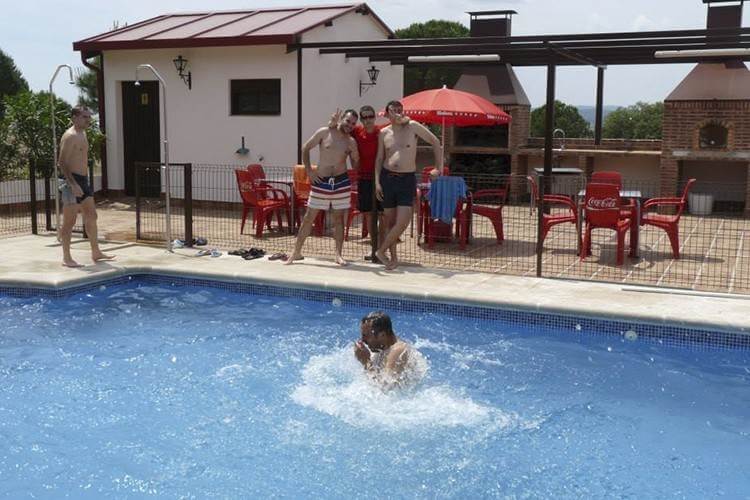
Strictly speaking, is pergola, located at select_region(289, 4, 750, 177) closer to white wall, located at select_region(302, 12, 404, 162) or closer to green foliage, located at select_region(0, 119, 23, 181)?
white wall, located at select_region(302, 12, 404, 162)

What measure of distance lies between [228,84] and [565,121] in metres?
17.6

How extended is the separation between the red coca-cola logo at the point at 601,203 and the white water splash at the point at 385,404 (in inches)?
159

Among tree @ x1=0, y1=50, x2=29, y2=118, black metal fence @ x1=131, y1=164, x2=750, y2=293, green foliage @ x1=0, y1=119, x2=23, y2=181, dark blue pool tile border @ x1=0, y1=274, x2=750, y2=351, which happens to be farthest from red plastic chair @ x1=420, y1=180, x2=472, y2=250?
tree @ x1=0, y1=50, x2=29, y2=118

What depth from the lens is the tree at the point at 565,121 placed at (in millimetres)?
28578

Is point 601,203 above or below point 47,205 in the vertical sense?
above

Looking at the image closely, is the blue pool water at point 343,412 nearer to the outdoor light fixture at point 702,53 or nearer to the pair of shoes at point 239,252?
the pair of shoes at point 239,252

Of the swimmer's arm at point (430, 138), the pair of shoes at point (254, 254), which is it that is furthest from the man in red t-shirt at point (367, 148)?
the pair of shoes at point (254, 254)

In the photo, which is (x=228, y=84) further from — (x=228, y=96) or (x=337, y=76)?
(x=337, y=76)

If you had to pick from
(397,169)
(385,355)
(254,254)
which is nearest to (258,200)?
(254,254)

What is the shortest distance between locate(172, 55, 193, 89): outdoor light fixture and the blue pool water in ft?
25.6

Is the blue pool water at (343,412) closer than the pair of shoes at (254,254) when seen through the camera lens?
Yes

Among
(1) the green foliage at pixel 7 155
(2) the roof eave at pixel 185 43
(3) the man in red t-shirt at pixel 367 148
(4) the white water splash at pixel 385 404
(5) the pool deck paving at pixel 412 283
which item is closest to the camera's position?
(4) the white water splash at pixel 385 404

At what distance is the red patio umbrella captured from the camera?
10922mm

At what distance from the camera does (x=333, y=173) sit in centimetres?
889
